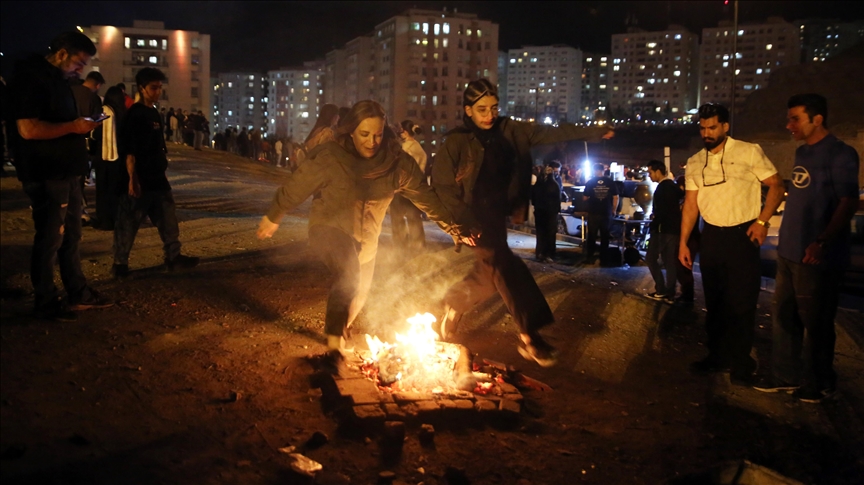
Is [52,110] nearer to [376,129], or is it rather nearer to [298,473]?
[376,129]

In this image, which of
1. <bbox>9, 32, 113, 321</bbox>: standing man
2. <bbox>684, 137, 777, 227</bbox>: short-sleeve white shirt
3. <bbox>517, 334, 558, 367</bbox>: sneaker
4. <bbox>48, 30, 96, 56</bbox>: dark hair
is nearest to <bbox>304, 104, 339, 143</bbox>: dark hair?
<bbox>9, 32, 113, 321</bbox>: standing man

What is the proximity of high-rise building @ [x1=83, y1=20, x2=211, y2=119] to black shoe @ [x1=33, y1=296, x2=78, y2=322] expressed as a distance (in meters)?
81.5

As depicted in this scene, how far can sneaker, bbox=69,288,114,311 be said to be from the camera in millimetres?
6066

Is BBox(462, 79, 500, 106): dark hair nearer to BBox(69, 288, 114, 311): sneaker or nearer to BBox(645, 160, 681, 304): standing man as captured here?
BBox(69, 288, 114, 311): sneaker

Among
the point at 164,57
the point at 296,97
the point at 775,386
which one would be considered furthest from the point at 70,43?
the point at 296,97

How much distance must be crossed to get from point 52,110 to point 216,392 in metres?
2.30

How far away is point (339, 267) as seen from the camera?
5211 mm

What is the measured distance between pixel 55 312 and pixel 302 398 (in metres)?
2.15

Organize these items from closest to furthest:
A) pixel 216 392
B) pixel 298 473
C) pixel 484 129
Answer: pixel 298 473 < pixel 216 392 < pixel 484 129

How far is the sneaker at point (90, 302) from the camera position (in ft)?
19.9

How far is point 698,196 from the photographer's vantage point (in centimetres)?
602

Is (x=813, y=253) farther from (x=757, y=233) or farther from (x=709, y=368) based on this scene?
(x=709, y=368)

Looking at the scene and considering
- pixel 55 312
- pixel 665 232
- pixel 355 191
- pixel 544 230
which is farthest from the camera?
pixel 544 230

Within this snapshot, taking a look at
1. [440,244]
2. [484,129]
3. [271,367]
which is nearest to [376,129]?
[484,129]
